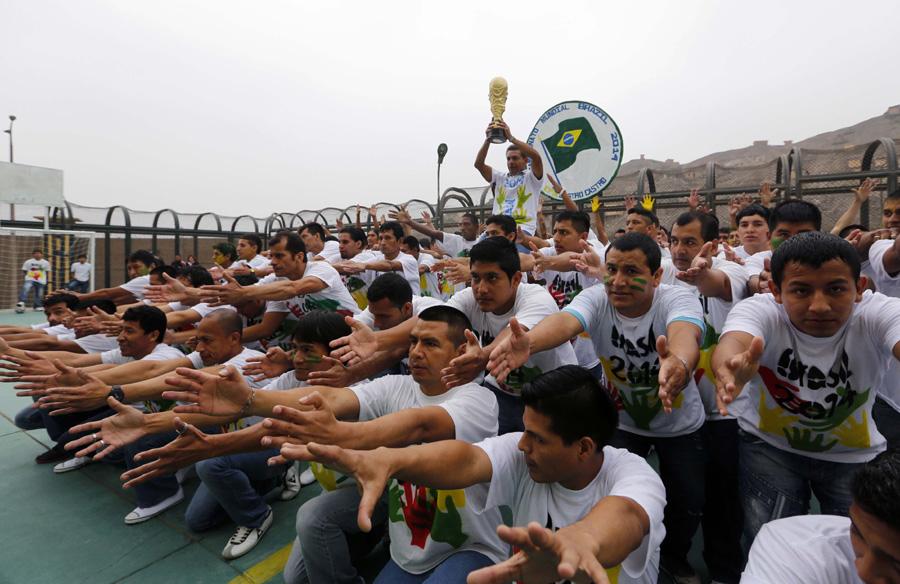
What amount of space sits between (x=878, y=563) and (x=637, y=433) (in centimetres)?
143

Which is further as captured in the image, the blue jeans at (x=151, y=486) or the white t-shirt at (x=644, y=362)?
the blue jeans at (x=151, y=486)

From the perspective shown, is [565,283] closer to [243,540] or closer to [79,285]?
[243,540]

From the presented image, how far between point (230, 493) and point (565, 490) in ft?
7.09

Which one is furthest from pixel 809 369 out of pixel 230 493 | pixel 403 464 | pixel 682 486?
pixel 230 493

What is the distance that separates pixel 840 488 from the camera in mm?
1782

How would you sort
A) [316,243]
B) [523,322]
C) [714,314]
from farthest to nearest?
[316,243], [714,314], [523,322]

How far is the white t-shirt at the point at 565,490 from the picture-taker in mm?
1460

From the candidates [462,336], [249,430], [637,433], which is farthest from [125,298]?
[637,433]

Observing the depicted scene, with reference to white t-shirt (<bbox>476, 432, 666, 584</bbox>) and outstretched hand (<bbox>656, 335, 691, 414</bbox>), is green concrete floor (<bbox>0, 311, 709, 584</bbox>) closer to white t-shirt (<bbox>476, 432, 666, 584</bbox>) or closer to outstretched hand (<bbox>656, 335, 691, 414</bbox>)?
white t-shirt (<bbox>476, 432, 666, 584</bbox>)

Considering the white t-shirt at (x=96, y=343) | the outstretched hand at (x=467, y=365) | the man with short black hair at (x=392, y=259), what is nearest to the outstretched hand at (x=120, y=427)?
the outstretched hand at (x=467, y=365)

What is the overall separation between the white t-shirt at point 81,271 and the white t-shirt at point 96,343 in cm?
984

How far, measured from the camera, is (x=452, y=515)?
1.82 m

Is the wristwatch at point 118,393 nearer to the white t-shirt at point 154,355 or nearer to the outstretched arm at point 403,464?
the white t-shirt at point 154,355

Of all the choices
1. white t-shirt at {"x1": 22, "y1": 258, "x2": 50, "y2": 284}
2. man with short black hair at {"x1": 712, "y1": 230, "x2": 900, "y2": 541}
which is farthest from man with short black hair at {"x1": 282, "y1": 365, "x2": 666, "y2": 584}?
white t-shirt at {"x1": 22, "y1": 258, "x2": 50, "y2": 284}
